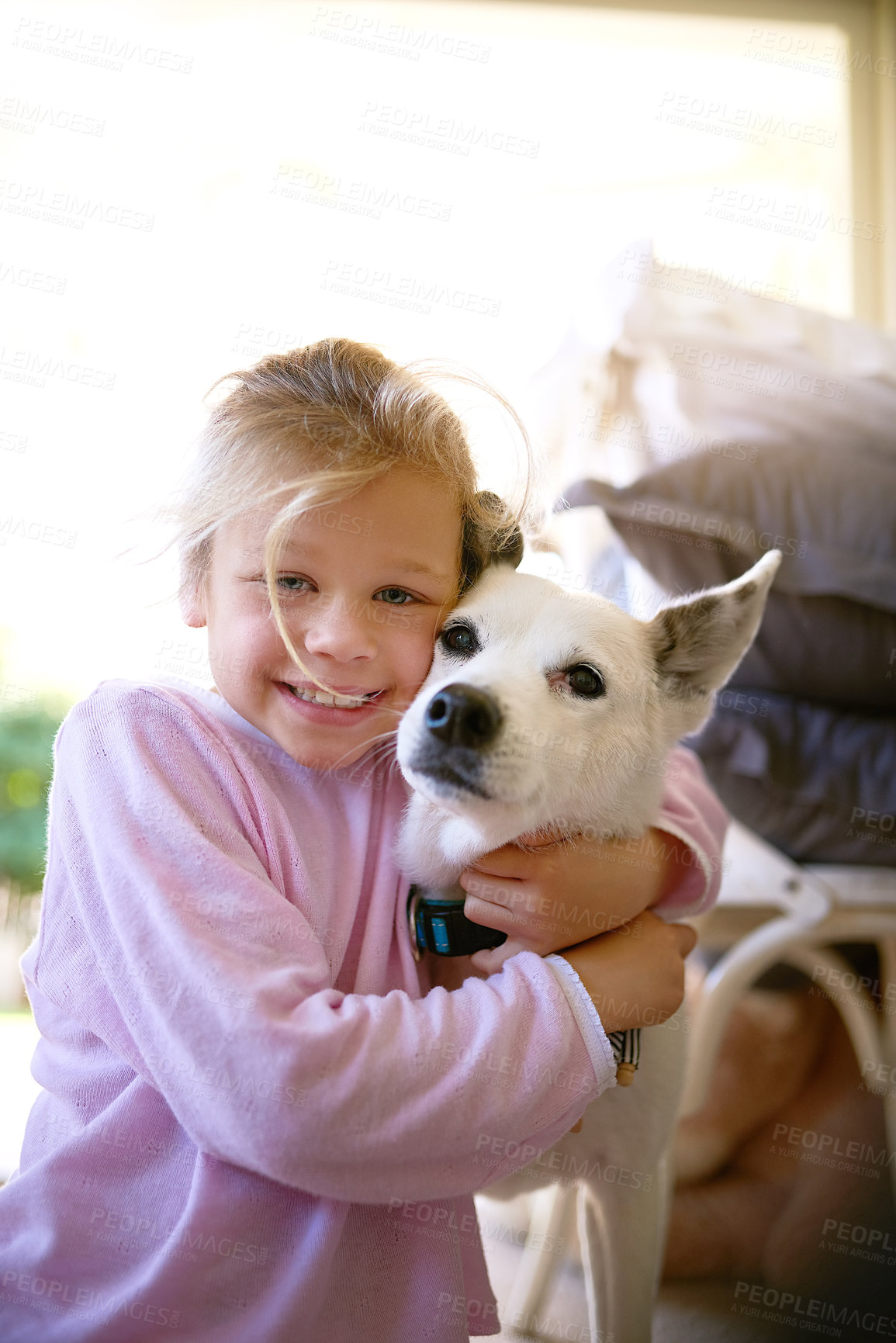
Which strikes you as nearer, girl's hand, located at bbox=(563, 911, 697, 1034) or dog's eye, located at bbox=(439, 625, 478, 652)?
girl's hand, located at bbox=(563, 911, 697, 1034)

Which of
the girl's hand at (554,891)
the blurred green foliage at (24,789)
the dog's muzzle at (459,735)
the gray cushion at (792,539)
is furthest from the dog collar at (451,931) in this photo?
the blurred green foliage at (24,789)

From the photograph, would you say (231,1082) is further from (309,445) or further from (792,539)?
(792,539)

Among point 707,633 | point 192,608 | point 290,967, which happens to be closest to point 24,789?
point 192,608

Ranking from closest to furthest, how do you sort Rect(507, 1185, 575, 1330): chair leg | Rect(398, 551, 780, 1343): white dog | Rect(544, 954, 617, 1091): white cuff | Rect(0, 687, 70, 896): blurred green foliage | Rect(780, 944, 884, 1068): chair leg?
Rect(544, 954, 617, 1091): white cuff → Rect(398, 551, 780, 1343): white dog → Rect(507, 1185, 575, 1330): chair leg → Rect(780, 944, 884, 1068): chair leg → Rect(0, 687, 70, 896): blurred green foliage

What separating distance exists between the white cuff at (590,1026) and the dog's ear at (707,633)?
0.41 m

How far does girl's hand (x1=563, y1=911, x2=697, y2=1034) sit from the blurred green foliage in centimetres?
163

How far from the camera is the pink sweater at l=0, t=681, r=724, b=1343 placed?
2.47 ft

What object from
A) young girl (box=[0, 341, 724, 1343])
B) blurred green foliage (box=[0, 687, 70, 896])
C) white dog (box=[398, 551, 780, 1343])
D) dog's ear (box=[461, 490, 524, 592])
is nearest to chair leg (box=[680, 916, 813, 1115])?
white dog (box=[398, 551, 780, 1343])

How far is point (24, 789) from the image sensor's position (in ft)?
7.36

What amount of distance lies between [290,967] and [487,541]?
574 millimetres

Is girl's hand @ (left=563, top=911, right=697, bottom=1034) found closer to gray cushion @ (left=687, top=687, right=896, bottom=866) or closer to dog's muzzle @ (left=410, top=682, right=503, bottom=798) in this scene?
dog's muzzle @ (left=410, top=682, right=503, bottom=798)

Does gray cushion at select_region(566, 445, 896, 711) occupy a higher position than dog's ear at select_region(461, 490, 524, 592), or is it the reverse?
dog's ear at select_region(461, 490, 524, 592)

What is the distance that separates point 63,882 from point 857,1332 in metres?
1.36

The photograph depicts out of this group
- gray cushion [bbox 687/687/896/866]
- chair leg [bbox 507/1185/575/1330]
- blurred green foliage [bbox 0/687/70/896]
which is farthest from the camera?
blurred green foliage [bbox 0/687/70/896]
